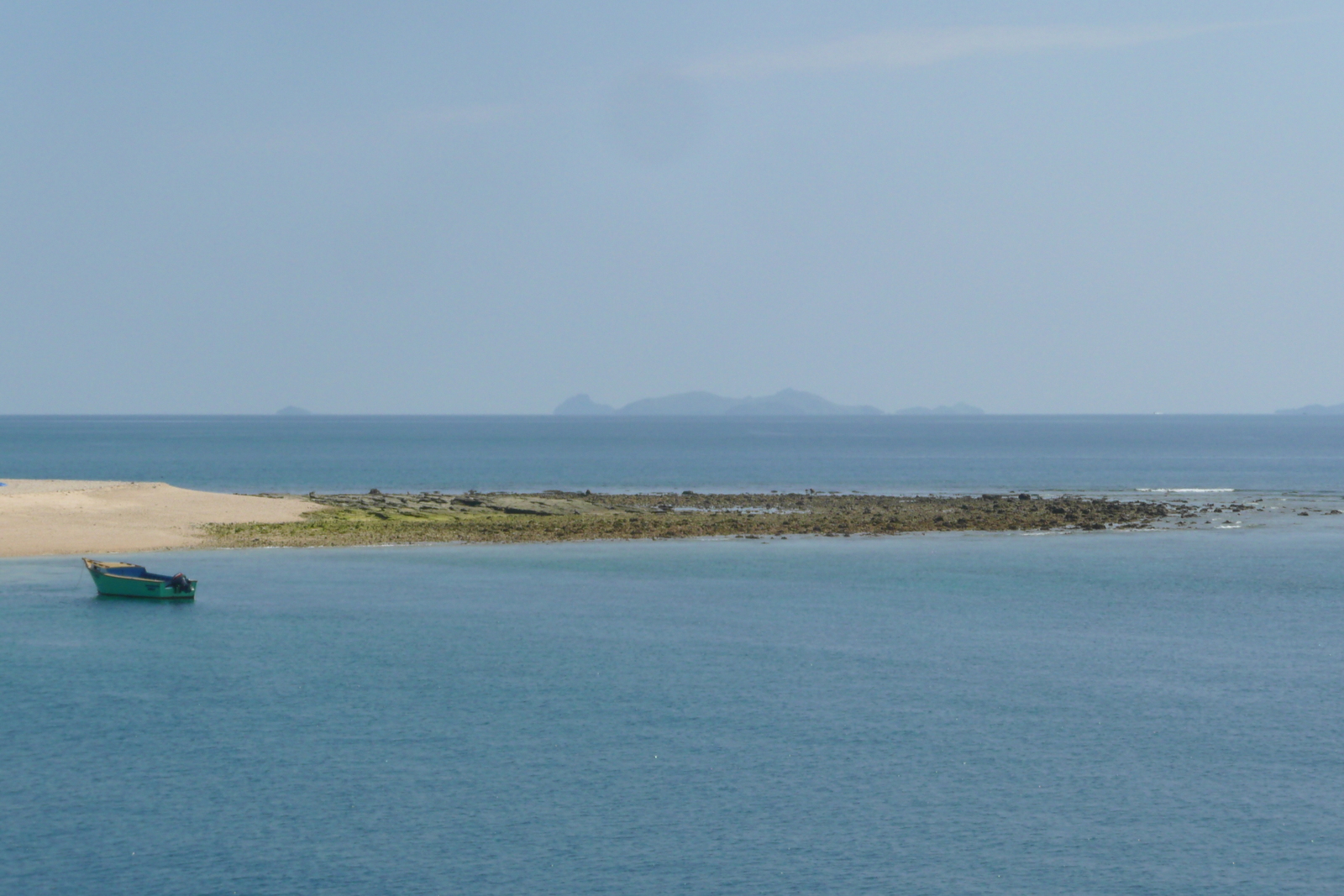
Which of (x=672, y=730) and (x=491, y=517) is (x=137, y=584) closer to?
(x=672, y=730)

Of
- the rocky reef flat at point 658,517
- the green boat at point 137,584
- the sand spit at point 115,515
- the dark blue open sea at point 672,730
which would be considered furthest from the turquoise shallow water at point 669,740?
the rocky reef flat at point 658,517

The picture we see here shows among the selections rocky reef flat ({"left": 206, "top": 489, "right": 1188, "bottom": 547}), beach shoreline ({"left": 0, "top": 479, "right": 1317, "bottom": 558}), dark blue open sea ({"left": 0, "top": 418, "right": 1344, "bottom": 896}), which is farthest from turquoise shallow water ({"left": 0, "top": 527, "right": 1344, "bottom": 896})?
rocky reef flat ({"left": 206, "top": 489, "right": 1188, "bottom": 547})

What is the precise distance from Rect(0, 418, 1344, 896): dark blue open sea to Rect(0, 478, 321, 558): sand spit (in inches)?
202

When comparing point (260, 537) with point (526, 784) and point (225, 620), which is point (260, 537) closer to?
point (225, 620)

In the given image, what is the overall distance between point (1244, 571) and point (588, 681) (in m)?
38.2

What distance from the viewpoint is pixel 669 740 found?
102 feet

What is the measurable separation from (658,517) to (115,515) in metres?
32.2

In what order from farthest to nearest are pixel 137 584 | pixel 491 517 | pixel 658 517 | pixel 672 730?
pixel 658 517, pixel 491 517, pixel 137 584, pixel 672 730

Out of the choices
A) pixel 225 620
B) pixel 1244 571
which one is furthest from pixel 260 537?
pixel 1244 571

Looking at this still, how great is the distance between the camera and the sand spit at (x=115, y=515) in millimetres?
65250

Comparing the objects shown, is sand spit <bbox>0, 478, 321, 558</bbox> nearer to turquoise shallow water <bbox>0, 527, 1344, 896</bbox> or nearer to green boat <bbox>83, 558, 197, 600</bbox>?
turquoise shallow water <bbox>0, 527, 1344, 896</bbox>

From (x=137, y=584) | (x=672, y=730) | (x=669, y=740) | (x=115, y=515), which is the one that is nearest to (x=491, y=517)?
(x=115, y=515)

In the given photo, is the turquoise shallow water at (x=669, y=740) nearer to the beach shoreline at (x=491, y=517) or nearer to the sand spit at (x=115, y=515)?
the sand spit at (x=115, y=515)

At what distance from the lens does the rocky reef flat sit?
71.8m
